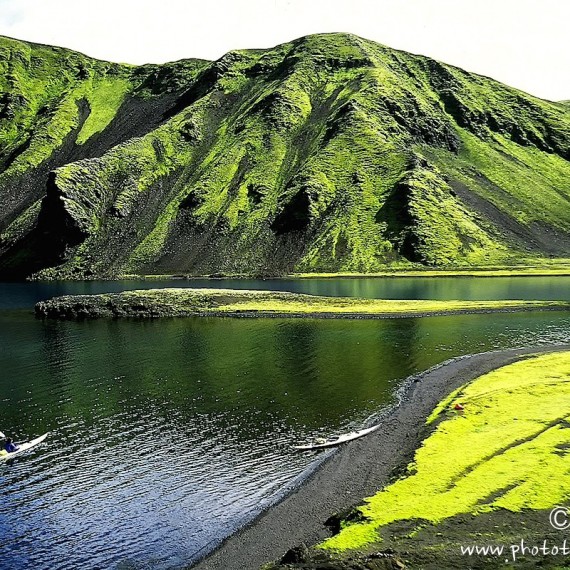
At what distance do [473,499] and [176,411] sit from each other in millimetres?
30374

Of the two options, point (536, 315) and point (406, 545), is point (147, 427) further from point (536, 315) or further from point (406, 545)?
point (536, 315)

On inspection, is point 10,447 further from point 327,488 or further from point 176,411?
point 327,488

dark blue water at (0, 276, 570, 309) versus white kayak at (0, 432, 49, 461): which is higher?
dark blue water at (0, 276, 570, 309)

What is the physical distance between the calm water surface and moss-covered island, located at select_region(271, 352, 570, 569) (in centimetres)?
799

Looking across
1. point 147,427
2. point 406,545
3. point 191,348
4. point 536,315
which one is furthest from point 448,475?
point 536,315

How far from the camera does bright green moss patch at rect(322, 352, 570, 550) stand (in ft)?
102

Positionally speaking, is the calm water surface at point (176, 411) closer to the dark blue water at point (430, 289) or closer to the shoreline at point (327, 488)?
the shoreline at point (327, 488)

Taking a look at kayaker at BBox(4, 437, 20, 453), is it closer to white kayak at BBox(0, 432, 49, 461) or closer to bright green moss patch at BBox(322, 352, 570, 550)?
white kayak at BBox(0, 432, 49, 461)

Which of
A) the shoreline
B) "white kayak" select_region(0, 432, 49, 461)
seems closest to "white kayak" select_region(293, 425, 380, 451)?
the shoreline

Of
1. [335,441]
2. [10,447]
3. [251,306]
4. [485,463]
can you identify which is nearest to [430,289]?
[251,306]

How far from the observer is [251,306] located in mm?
128625

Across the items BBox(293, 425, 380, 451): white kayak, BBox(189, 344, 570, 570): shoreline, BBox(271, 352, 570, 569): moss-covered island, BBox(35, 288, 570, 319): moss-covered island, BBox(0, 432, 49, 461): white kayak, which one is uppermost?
BBox(35, 288, 570, 319): moss-covered island

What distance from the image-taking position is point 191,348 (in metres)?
87.3

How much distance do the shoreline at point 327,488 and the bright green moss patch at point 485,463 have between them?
1597 mm
